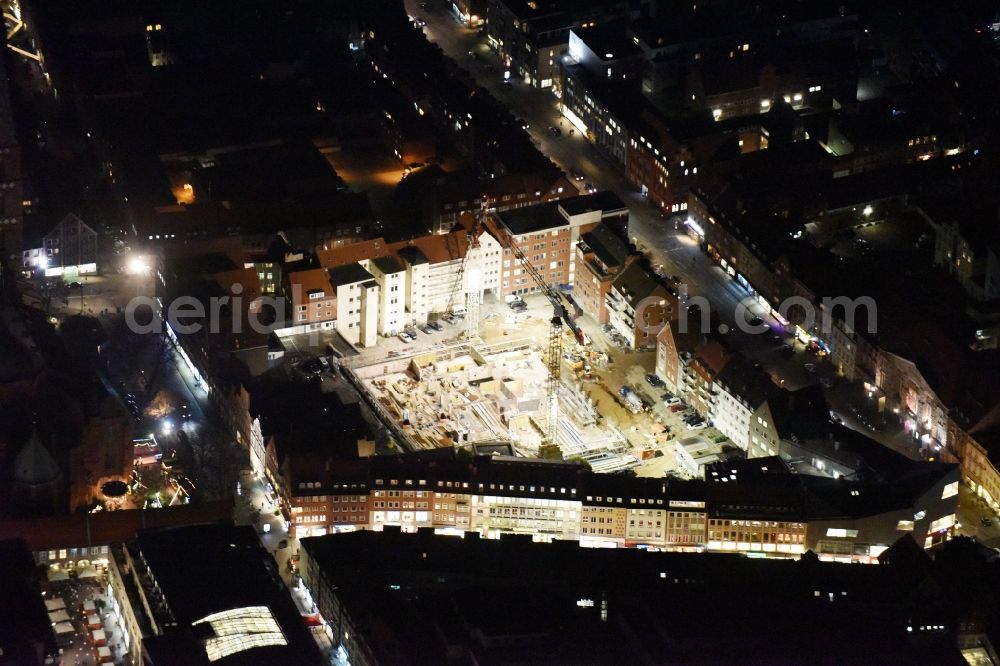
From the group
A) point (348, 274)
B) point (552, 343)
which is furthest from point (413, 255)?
point (552, 343)

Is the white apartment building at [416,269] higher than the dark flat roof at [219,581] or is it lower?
higher

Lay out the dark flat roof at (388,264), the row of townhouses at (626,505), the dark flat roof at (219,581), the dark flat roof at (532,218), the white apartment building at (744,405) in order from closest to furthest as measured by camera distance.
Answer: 1. the dark flat roof at (219,581)
2. the row of townhouses at (626,505)
3. the white apartment building at (744,405)
4. the dark flat roof at (388,264)
5. the dark flat roof at (532,218)

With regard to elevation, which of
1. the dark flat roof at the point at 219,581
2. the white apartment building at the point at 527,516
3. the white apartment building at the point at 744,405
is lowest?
the dark flat roof at the point at 219,581

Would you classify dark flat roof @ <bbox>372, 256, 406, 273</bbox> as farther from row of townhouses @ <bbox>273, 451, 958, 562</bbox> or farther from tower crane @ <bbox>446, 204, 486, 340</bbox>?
row of townhouses @ <bbox>273, 451, 958, 562</bbox>

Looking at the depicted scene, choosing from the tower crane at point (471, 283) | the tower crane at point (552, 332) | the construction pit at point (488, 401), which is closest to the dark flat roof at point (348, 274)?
the construction pit at point (488, 401)

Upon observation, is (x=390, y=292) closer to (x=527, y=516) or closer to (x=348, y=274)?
(x=348, y=274)

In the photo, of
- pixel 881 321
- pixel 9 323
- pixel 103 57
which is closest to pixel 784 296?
pixel 881 321

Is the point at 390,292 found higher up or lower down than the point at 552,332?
higher up

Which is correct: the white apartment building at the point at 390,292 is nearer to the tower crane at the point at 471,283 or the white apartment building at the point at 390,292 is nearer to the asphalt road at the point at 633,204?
the tower crane at the point at 471,283
